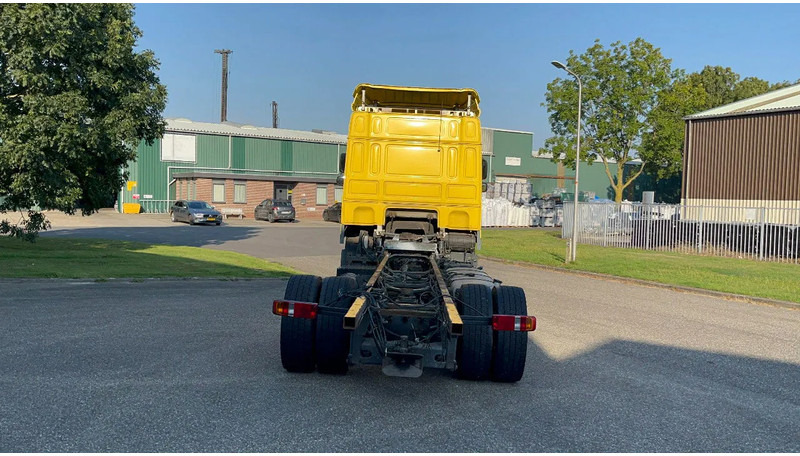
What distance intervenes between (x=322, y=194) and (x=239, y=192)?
7.22 m

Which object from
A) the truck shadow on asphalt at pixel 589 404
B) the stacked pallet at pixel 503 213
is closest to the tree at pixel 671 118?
the stacked pallet at pixel 503 213

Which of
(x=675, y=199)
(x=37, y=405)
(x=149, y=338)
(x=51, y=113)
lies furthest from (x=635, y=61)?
(x=37, y=405)

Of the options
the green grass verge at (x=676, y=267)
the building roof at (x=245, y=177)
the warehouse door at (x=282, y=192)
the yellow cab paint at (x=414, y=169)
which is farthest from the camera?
the warehouse door at (x=282, y=192)

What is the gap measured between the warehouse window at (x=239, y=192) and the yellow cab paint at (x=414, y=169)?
Result: 141 feet

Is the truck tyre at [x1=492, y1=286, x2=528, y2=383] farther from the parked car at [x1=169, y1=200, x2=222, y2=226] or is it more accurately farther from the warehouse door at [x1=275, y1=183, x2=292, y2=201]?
the warehouse door at [x1=275, y1=183, x2=292, y2=201]

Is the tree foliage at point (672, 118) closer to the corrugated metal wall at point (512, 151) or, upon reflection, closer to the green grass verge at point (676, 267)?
the green grass verge at point (676, 267)

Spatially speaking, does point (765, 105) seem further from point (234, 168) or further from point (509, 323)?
point (234, 168)

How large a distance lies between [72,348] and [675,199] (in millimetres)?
63846

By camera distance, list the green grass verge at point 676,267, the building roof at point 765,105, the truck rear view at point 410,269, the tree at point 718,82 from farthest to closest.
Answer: the tree at point 718,82 < the building roof at point 765,105 < the green grass verge at point 676,267 < the truck rear view at point 410,269

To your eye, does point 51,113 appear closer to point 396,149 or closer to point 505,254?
point 396,149

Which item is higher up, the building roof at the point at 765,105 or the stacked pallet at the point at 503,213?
the building roof at the point at 765,105

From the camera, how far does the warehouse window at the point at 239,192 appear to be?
2055 inches

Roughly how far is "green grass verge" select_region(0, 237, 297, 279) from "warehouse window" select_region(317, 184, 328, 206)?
1287 inches

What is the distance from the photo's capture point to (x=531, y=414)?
19.8 feet
